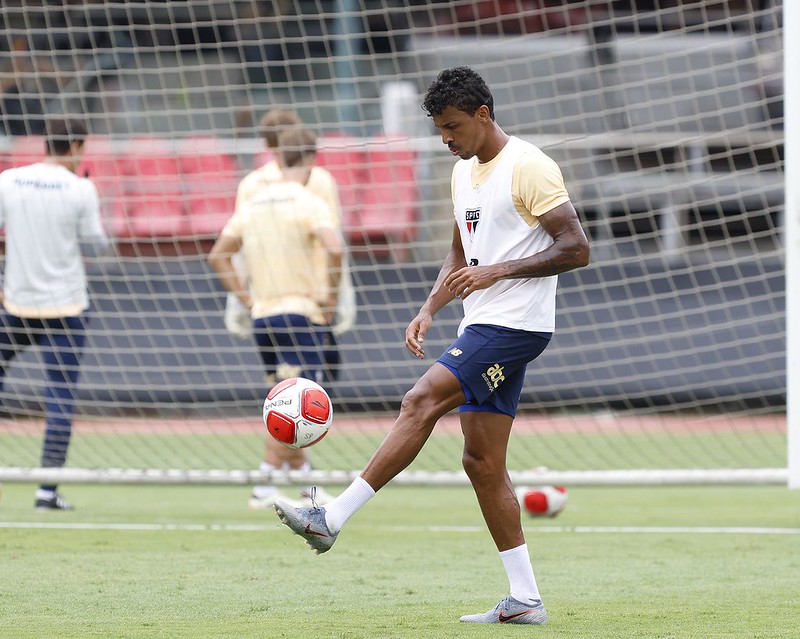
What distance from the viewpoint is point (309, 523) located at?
171 inches

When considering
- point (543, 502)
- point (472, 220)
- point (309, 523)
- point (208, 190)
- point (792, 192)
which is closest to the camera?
point (309, 523)

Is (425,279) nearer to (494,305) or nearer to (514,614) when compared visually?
(494,305)

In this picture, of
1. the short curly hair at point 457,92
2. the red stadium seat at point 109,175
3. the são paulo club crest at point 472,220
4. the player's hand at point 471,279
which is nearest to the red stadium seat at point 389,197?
A: the red stadium seat at point 109,175

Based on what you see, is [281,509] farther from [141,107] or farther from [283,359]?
[141,107]

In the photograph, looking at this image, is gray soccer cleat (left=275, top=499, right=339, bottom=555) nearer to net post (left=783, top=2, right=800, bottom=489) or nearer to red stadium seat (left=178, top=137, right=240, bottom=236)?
net post (left=783, top=2, right=800, bottom=489)

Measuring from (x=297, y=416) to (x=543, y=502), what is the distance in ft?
10.9

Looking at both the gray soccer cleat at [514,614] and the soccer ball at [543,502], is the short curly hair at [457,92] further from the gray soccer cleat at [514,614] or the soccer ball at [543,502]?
the soccer ball at [543,502]

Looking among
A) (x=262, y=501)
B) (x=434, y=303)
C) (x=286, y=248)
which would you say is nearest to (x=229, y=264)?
(x=286, y=248)

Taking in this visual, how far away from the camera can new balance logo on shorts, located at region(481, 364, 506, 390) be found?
4664mm

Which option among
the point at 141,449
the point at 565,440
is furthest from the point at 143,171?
the point at 565,440

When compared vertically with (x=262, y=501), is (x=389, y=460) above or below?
above

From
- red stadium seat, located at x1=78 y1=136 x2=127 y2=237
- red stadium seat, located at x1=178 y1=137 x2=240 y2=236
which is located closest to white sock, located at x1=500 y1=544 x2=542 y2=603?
red stadium seat, located at x1=78 y1=136 x2=127 y2=237

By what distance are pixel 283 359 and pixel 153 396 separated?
5190mm

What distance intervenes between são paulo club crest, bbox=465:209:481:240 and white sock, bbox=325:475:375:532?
3.33ft
